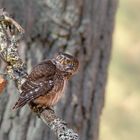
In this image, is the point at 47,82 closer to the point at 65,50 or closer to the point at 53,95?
the point at 53,95

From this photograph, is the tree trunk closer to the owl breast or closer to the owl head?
the owl breast

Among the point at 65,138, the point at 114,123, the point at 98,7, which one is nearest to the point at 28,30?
the point at 98,7

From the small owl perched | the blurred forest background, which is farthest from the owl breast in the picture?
the blurred forest background

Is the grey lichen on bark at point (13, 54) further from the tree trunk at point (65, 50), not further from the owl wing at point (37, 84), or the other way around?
the tree trunk at point (65, 50)

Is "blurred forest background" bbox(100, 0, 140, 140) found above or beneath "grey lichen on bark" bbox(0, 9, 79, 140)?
above

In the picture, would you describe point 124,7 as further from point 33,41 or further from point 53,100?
point 53,100

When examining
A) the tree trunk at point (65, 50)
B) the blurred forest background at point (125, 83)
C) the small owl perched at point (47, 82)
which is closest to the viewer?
the small owl perched at point (47, 82)

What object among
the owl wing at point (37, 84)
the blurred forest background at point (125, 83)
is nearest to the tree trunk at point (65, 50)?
the owl wing at point (37, 84)
